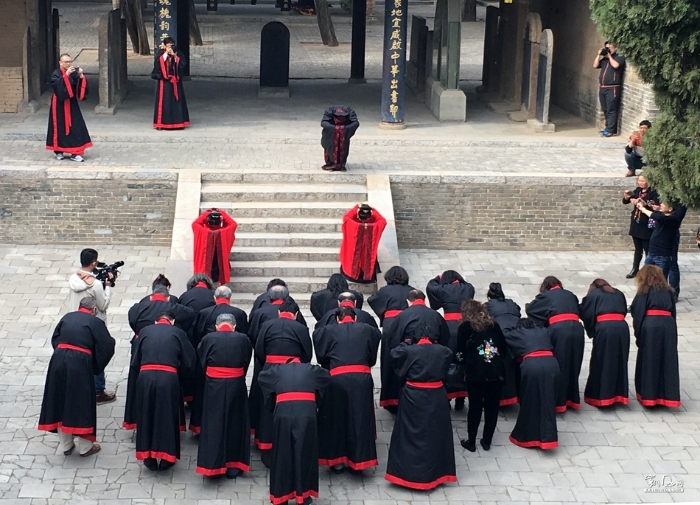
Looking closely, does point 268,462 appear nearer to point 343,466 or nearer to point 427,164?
point 343,466

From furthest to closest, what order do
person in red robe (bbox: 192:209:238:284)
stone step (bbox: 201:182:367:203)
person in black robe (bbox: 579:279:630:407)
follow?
stone step (bbox: 201:182:367:203)
person in red robe (bbox: 192:209:238:284)
person in black robe (bbox: 579:279:630:407)

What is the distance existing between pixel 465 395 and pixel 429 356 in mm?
1521

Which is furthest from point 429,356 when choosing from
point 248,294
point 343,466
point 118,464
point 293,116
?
point 293,116

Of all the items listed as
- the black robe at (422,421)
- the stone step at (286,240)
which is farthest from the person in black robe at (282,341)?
the stone step at (286,240)

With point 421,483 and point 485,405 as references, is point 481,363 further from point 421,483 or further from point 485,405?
point 421,483

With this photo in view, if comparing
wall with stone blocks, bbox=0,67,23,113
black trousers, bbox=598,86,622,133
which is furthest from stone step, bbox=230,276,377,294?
wall with stone blocks, bbox=0,67,23,113

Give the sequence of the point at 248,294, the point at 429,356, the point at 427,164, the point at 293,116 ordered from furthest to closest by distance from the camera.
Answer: the point at 293,116, the point at 427,164, the point at 248,294, the point at 429,356

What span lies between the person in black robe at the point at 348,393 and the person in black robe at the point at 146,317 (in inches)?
45.4

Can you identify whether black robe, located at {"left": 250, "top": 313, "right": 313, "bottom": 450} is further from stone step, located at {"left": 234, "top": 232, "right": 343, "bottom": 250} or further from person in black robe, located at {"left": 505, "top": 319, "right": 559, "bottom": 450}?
stone step, located at {"left": 234, "top": 232, "right": 343, "bottom": 250}

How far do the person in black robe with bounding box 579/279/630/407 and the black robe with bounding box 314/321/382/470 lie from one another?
2.27m

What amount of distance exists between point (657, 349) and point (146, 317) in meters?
4.63

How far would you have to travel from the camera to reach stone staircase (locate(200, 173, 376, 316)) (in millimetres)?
12523

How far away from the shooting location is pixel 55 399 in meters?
8.57

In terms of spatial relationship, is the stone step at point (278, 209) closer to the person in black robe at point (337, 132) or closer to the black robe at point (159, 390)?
the person in black robe at point (337, 132)
